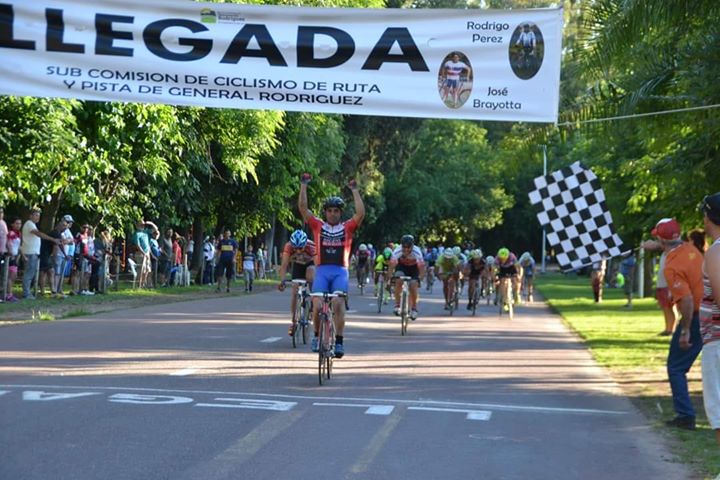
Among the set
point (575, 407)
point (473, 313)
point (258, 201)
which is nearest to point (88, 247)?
point (473, 313)

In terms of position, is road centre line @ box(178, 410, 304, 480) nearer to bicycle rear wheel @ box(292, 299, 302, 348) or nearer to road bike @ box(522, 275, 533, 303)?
bicycle rear wheel @ box(292, 299, 302, 348)

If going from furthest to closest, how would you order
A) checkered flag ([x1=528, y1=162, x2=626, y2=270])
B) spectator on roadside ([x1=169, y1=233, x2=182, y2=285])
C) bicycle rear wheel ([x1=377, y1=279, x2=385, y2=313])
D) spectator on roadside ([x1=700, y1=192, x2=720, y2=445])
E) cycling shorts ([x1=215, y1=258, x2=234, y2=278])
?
1. spectator on roadside ([x1=169, y1=233, x2=182, y2=285])
2. cycling shorts ([x1=215, y1=258, x2=234, y2=278])
3. bicycle rear wheel ([x1=377, y1=279, x2=385, y2=313])
4. checkered flag ([x1=528, y1=162, x2=626, y2=270])
5. spectator on roadside ([x1=700, y1=192, x2=720, y2=445])

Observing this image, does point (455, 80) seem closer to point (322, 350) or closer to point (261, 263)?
point (322, 350)

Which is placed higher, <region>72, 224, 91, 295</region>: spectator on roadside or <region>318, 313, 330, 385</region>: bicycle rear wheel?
<region>72, 224, 91, 295</region>: spectator on roadside

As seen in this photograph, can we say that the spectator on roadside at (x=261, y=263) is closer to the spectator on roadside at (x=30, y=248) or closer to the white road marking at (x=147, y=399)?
the spectator on roadside at (x=30, y=248)

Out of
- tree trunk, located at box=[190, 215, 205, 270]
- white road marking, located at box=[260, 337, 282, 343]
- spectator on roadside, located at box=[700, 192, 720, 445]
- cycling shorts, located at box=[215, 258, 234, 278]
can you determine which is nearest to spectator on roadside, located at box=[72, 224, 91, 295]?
cycling shorts, located at box=[215, 258, 234, 278]

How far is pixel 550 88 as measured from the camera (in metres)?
9.14

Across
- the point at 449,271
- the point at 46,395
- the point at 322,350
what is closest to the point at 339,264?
the point at 322,350

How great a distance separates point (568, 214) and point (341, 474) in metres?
8.85

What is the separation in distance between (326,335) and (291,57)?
14.8 ft

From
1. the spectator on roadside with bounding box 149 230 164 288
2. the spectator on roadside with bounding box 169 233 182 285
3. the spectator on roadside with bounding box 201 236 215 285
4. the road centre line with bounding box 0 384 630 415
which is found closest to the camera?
the road centre line with bounding box 0 384 630 415

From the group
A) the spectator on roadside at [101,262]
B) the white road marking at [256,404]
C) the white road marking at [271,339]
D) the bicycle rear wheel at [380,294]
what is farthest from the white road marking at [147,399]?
the spectator on roadside at [101,262]

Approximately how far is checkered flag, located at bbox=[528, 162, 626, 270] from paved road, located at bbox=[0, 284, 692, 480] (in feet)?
5.22

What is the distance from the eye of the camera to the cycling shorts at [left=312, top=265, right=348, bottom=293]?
43.8 ft
